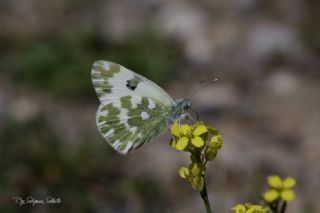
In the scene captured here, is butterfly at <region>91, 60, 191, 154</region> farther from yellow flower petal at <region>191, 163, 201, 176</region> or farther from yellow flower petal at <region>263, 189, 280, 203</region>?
yellow flower petal at <region>263, 189, 280, 203</region>

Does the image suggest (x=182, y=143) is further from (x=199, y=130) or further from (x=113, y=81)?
(x=113, y=81)

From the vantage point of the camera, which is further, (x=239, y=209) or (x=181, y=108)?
(x=181, y=108)

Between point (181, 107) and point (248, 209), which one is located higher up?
point (181, 107)

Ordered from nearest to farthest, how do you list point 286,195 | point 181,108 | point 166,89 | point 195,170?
point 286,195 → point 195,170 → point 181,108 → point 166,89

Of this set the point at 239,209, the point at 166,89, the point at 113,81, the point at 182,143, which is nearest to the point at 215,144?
the point at 182,143

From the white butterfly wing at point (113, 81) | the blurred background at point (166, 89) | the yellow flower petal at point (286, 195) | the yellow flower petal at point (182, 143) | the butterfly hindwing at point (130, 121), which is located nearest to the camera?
the yellow flower petal at point (286, 195)

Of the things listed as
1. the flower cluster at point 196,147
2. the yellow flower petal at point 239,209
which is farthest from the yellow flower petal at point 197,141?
the yellow flower petal at point 239,209

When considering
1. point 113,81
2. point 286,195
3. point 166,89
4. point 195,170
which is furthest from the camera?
point 166,89

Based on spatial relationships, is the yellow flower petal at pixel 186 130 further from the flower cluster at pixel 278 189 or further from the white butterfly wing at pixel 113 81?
the white butterfly wing at pixel 113 81

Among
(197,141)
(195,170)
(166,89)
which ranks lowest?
(195,170)
